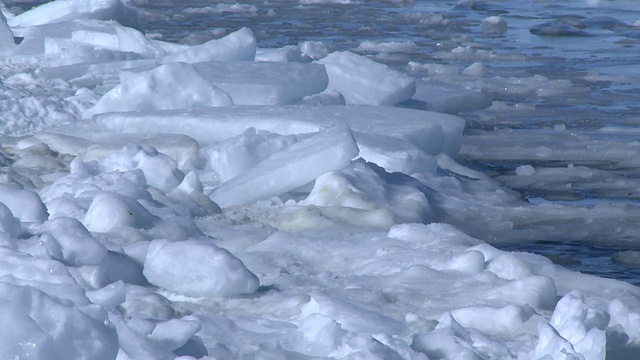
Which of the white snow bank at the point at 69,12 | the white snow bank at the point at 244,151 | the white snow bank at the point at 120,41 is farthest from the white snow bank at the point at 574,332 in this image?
the white snow bank at the point at 69,12

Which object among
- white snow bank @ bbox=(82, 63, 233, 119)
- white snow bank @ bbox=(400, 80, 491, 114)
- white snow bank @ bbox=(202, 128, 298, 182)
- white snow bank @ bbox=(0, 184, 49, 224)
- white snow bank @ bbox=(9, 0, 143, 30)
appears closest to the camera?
white snow bank @ bbox=(0, 184, 49, 224)

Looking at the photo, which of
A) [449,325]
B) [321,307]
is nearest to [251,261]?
[321,307]

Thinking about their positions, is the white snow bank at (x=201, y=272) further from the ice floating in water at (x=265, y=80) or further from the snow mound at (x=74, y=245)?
the ice floating in water at (x=265, y=80)

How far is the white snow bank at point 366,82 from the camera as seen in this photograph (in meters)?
5.61

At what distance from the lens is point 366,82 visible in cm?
567

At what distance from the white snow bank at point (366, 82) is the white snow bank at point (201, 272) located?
3.10 metres

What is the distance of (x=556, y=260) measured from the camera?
3.45 meters

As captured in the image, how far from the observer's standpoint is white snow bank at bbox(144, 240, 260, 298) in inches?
98.7

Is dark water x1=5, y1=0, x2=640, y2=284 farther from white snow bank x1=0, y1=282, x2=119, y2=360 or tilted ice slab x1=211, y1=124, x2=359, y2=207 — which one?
white snow bank x1=0, y1=282, x2=119, y2=360

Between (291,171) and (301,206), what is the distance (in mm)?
149

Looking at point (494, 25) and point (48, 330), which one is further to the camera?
point (494, 25)

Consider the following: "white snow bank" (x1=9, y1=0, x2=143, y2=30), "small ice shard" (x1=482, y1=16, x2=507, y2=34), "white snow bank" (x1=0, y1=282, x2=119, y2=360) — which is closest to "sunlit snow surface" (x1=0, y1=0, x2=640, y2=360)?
"white snow bank" (x1=0, y1=282, x2=119, y2=360)

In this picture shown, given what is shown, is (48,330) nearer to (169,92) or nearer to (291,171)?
(291,171)

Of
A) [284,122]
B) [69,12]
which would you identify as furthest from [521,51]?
[284,122]
